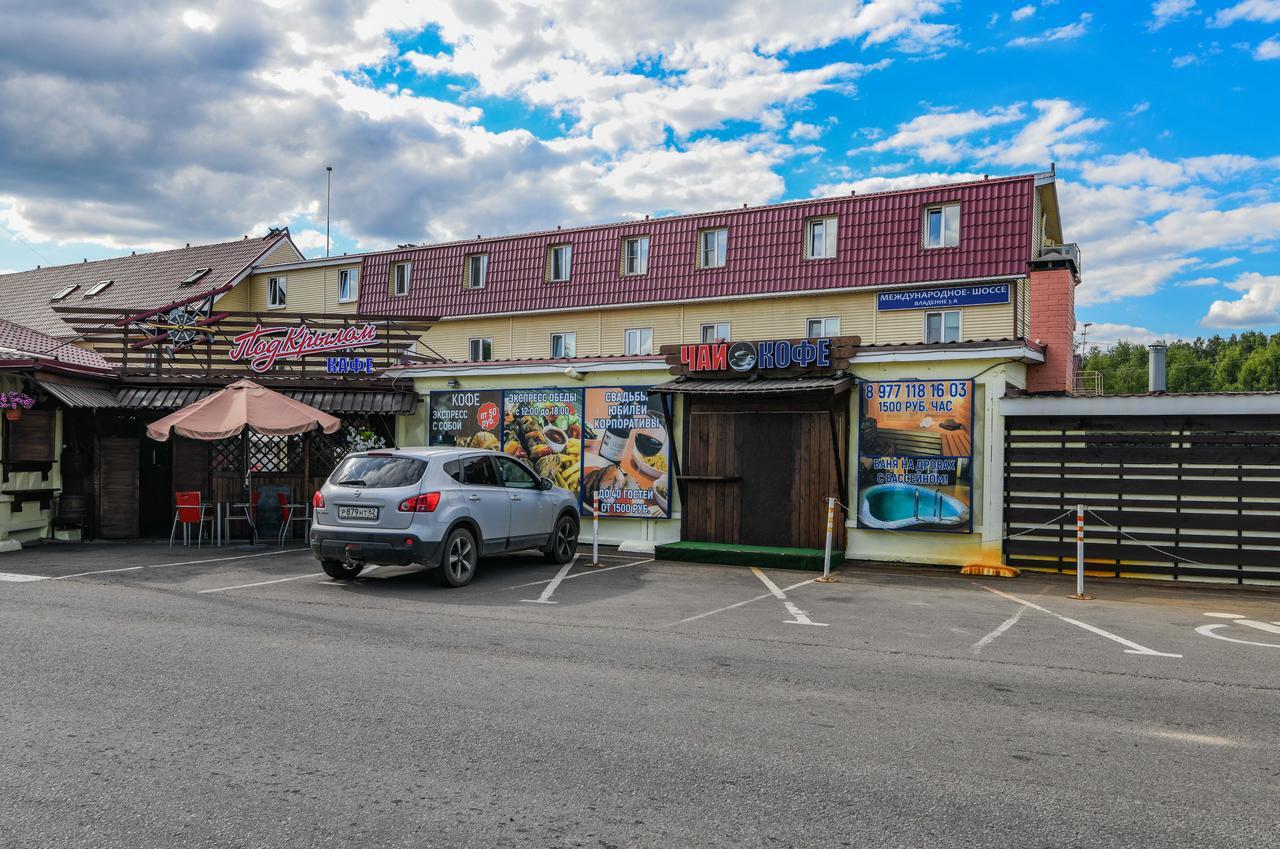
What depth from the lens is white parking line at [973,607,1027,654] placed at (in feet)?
25.5

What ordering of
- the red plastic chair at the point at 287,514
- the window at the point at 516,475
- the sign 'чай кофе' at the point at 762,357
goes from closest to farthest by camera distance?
the window at the point at 516,475 → the sign 'чай кофе' at the point at 762,357 → the red plastic chair at the point at 287,514

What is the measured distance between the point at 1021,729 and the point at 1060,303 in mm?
13719

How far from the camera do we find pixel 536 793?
4.21 meters

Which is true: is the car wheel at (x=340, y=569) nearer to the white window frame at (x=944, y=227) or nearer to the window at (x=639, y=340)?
the window at (x=639, y=340)

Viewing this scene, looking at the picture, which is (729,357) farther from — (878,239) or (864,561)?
(878,239)

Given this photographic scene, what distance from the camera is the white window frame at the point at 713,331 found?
2544 cm

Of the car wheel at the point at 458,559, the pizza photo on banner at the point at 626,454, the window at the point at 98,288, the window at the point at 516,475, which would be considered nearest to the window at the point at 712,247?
the pizza photo on banner at the point at 626,454

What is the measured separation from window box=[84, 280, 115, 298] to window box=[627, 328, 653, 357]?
21312mm

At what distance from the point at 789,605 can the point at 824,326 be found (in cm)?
1510

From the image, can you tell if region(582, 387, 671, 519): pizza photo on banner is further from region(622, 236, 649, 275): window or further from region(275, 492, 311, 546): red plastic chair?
region(622, 236, 649, 275): window

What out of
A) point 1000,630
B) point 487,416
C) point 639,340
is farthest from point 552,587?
point 639,340

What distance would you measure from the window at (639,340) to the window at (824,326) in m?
4.68

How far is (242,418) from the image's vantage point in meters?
14.5

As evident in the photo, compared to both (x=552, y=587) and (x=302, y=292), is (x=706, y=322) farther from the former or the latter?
(x=552, y=587)
